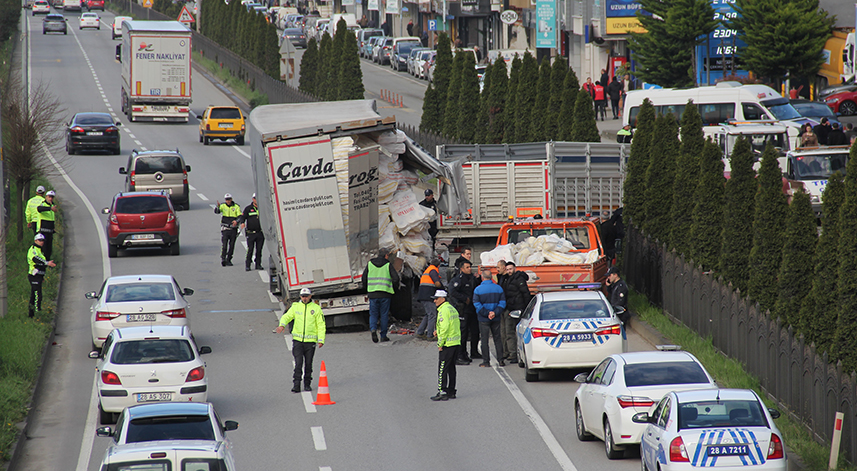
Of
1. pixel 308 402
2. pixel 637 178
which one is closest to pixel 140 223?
pixel 637 178

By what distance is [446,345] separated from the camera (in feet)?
56.8

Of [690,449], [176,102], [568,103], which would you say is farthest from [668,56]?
[690,449]

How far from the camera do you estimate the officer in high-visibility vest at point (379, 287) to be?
21.0 m

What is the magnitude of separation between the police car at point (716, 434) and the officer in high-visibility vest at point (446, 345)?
17.7 feet

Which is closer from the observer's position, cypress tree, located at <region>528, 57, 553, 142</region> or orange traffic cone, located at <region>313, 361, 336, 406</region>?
orange traffic cone, located at <region>313, 361, 336, 406</region>

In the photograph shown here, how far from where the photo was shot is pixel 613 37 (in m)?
56.7

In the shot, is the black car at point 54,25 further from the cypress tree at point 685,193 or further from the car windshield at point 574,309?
the car windshield at point 574,309

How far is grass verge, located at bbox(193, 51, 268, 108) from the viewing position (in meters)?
63.3

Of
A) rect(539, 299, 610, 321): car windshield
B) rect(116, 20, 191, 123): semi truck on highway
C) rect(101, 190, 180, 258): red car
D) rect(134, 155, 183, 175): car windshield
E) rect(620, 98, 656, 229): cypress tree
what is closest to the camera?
rect(539, 299, 610, 321): car windshield

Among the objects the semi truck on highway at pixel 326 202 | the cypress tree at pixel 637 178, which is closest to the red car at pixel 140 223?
the semi truck on highway at pixel 326 202

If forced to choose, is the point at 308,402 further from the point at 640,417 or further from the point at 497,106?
the point at 497,106

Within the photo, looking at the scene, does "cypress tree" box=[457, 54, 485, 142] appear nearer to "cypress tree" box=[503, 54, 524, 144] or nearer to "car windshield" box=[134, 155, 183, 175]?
"cypress tree" box=[503, 54, 524, 144]

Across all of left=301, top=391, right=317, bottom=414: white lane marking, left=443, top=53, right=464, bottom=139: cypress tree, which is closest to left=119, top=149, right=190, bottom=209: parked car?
left=443, top=53, right=464, bottom=139: cypress tree

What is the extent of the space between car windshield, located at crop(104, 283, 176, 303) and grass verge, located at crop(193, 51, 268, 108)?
42.3 metres
